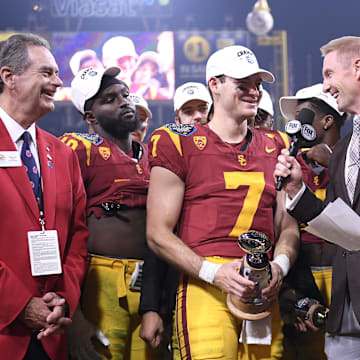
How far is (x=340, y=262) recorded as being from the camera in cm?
218

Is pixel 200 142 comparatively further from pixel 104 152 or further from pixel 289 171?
pixel 104 152

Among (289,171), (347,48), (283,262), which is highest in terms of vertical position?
(347,48)

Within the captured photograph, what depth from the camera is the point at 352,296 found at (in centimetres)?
209

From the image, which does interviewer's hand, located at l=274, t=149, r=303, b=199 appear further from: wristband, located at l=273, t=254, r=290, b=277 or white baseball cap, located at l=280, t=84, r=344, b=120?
white baseball cap, located at l=280, t=84, r=344, b=120

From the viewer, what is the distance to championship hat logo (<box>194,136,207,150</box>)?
237 centimetres

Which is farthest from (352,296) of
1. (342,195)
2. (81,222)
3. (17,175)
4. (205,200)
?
(17,175)

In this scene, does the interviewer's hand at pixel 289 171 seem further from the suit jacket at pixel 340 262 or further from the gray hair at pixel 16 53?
the gray hair at pixel 16 53

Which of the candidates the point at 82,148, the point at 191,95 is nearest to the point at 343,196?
the point at 82,148

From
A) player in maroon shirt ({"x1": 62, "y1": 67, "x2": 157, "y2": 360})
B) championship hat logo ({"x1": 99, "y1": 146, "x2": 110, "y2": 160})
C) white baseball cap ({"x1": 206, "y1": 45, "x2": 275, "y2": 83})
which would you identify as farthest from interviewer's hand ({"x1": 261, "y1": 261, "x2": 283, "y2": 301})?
championship hat logo ({"x1": 99, "y1": 146, "x2": 110, "y2": 160})

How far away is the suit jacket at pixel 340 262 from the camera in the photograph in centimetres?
209

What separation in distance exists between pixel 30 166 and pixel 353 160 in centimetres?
116

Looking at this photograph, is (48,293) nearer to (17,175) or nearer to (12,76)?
(17,175)

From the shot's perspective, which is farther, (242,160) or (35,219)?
(242,160)

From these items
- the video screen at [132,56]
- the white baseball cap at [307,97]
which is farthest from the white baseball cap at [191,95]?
the video screen at [132,56]
